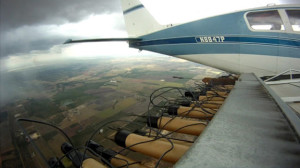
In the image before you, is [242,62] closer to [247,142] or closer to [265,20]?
[265,20]

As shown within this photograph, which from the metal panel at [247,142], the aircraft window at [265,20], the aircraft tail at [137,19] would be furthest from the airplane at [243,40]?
the metal panel at [247,142]

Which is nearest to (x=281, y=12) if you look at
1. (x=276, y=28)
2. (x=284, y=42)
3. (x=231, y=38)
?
(x=276, y=28)

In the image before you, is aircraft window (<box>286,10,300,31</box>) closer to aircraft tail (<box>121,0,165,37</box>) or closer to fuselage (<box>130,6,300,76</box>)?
fuselage (<box>130,6,300,76</box>)

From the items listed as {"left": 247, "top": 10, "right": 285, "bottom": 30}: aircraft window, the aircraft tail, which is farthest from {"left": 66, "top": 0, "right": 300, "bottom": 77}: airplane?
the aircraft tail

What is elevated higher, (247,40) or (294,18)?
(294,18)

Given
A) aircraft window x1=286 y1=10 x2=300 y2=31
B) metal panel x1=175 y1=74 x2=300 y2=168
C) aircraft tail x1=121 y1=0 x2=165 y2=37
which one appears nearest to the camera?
metal panel x1=175 y1=74 x2=300 y2=168

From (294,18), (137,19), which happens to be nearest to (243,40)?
(294,18)

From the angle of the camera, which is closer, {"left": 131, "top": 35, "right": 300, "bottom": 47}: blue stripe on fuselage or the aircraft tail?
{"left": 131, "top": 35, "right": 300, "bottom": 47}: blue stripe on fuselage
